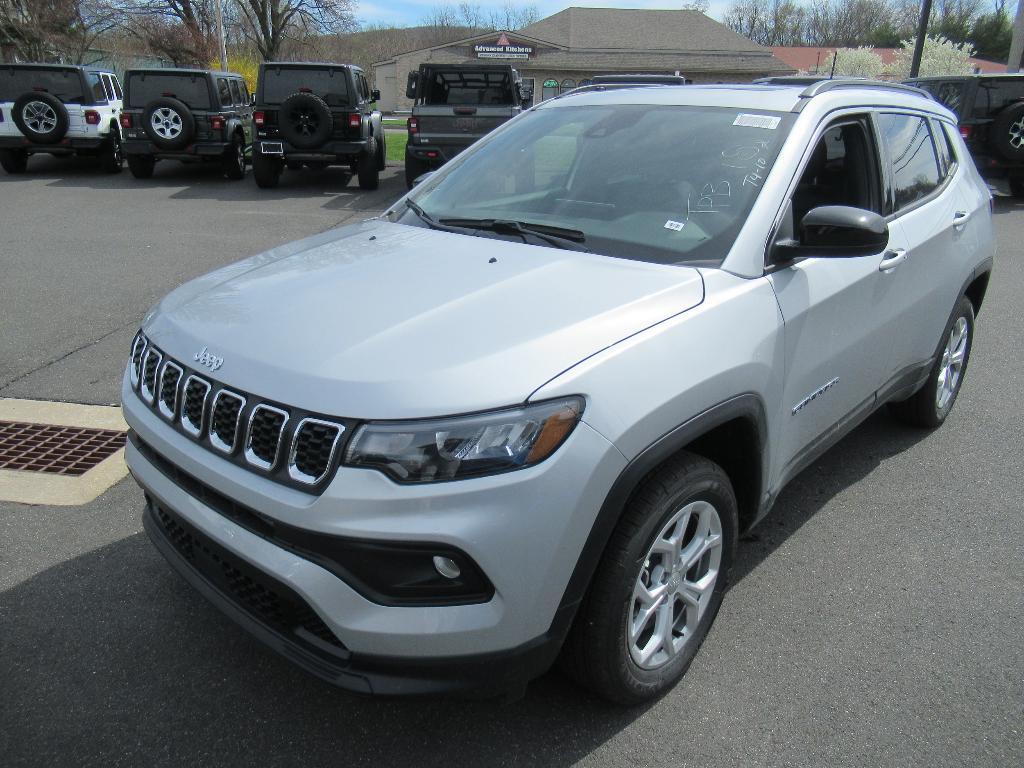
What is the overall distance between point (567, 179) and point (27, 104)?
47.1 feet

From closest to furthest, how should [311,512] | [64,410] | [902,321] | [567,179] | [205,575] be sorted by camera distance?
[311,512] → [205,575] → [567,179] → [902,321] → [64,410]

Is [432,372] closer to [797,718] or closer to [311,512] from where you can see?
[311,512]

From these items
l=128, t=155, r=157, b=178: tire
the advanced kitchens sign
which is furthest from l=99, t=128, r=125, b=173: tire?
the advanced kitchens sign

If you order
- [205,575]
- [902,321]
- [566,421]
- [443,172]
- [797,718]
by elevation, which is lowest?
[797,718]

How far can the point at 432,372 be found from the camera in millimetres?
2008

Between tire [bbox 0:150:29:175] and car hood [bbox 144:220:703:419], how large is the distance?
14973mm

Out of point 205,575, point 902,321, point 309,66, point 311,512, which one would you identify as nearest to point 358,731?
point 205,575

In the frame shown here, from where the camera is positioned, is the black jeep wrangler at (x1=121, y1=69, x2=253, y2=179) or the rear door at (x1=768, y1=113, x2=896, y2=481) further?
the black jeep wrangler at (x1=121, y1=69, x2=253, y2=179)

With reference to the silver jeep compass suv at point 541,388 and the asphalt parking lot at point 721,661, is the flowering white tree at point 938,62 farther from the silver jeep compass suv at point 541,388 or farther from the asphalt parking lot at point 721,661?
the silver jeep compass suv at point 541,388

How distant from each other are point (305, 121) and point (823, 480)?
11362 mm

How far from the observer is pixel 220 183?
582 inches

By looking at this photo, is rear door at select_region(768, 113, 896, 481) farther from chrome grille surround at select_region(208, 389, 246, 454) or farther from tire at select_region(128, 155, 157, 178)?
tire at select_region(128, 155, 157, 178)

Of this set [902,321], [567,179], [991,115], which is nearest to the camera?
[567,179]

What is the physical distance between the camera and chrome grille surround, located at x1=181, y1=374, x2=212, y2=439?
2229 mm
